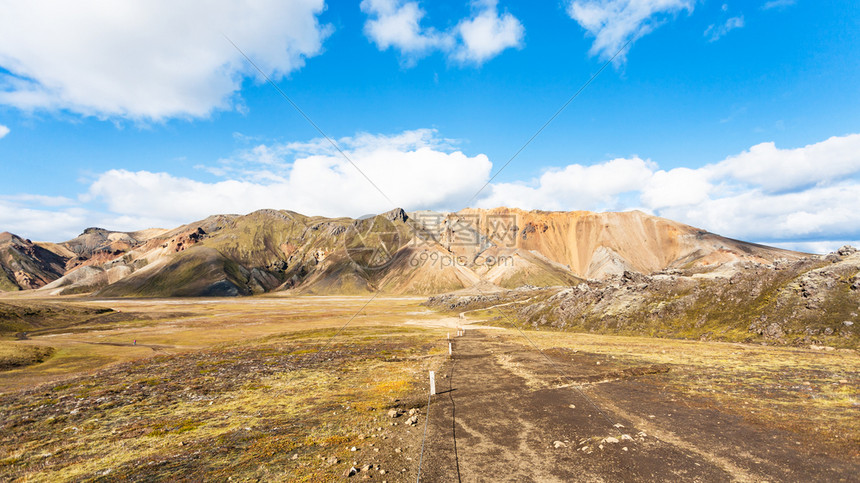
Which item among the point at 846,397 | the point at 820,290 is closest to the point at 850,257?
the point at 820,290

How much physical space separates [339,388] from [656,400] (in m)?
20.7

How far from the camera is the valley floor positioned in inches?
509

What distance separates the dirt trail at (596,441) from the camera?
12.5 metres

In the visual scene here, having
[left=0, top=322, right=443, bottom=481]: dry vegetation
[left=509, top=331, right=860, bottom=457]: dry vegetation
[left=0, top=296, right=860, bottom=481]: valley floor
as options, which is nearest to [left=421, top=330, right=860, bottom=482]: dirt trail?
[left=0, top=296, right=860, bottom=481]: valley floor

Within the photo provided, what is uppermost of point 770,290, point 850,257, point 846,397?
point 850,257

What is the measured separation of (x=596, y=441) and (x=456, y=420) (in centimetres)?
683

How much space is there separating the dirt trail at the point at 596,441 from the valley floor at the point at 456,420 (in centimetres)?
8

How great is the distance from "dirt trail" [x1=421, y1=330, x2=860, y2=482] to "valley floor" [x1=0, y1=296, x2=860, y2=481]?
0.27ft

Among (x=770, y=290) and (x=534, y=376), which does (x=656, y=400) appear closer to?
(x=534, y=376)

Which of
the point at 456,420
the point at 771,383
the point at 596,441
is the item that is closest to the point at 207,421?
the point at 456,420

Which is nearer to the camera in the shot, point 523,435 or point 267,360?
point 523,435

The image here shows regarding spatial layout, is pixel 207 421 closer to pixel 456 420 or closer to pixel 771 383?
pixel 456 420

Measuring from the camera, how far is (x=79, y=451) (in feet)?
47.8

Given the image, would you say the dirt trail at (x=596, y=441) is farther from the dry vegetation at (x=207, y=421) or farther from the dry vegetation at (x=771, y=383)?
the dry vegetation at (x=207, y=421)
